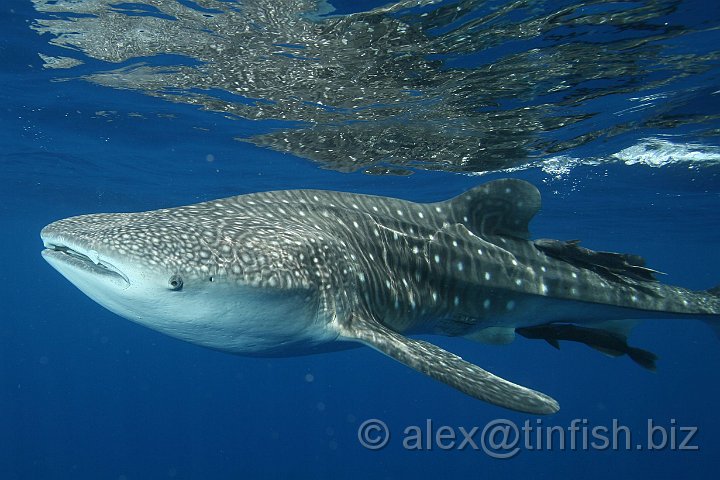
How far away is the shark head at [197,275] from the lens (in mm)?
3686

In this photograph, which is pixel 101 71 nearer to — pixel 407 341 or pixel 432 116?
pixel 432 116

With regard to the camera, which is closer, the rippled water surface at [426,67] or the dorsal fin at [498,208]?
the dorsal fin at [498,208]

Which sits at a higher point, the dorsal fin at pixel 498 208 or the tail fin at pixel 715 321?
the dorsal fin at pixel 498 208

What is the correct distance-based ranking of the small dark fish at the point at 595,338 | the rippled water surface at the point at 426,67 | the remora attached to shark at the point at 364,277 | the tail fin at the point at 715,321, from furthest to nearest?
the rippled water surface at the point at 426,67, the tail fin at the point at 715,321, the small dark fish at the point at 595,338, the remora attached to shark at the point at 364,277

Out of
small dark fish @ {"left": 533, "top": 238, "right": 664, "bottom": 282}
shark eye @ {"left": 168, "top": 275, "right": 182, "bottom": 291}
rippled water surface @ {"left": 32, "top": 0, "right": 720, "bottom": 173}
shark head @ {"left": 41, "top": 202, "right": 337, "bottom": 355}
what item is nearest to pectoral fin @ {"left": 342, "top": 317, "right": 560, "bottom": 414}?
shark head @ {"left": 41, "top": 202, "right": 337, "bottom": 355}

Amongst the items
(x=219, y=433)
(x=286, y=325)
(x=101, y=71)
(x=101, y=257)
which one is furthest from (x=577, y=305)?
(x=219, y=433)

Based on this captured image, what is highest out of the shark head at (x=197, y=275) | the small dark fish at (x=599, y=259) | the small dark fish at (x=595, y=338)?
the shark head at (x=197, y=275)

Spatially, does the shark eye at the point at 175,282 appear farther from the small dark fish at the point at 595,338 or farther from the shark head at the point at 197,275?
the small dark fish at the point at 595,338

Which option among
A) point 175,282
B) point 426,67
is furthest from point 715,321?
point 175,282

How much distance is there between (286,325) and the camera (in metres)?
4.62

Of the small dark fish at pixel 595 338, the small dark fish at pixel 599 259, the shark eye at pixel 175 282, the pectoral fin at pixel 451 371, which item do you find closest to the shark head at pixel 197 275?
the shark eye at pixel 175 282

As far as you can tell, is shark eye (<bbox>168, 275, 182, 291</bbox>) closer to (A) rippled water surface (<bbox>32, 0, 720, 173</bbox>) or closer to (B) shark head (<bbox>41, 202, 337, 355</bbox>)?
Result: (B) shark head (<bbox>41, 202, 337, 355</bbox>)

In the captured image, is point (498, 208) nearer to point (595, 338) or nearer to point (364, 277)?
point (595, 338)

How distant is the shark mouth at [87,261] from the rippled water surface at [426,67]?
6066 millimetres
